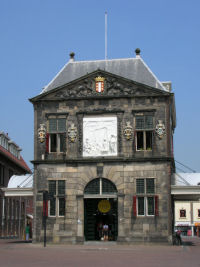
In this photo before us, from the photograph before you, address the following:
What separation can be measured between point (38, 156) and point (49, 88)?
5.36 metres

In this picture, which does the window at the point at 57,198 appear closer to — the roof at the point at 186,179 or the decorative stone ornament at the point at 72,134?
the decorative stone ornament at the point at 72,134

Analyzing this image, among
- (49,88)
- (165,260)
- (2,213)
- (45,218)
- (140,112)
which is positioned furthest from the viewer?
(2,213)

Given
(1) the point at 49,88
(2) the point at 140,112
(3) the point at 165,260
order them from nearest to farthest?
(3) the point at 165,260 → (2) the point at 140,112 → (1) the point at 49,88

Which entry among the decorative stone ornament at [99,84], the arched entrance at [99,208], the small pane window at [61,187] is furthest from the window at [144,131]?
the small pane window at [61,187]

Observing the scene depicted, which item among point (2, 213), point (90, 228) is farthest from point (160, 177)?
point (2, 213)

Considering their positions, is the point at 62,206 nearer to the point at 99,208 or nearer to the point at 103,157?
the point at 99,208

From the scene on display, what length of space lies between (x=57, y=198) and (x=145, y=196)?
19.6 ft

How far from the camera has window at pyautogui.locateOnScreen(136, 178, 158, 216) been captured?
3412cm

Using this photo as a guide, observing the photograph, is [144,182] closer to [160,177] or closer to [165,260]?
[160,177]

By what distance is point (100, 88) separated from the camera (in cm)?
3594

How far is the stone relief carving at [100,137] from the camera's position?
35250 mm

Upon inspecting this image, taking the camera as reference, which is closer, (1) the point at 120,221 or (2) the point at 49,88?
(1) the point at 120,221

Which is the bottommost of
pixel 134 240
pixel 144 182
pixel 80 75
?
pixel 134 240

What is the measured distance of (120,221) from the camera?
34.2 meters
